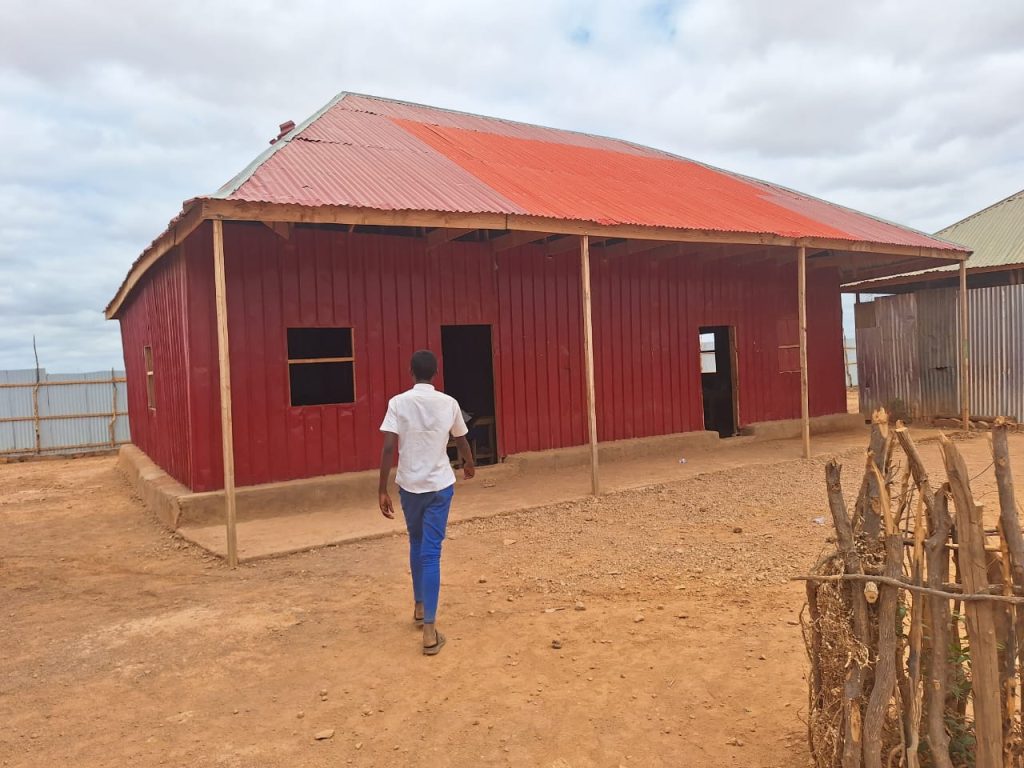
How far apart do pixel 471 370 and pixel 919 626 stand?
9805 mm

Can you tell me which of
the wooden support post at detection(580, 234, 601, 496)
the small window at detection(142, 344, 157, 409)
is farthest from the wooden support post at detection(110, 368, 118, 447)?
the wooden support post at detection(580, 234, 601, 496)

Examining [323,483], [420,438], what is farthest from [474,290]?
[420,438]

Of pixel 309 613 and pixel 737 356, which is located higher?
pixel 737 356

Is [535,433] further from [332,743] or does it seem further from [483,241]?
[332,743]

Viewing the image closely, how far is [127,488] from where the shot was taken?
36.8 feet

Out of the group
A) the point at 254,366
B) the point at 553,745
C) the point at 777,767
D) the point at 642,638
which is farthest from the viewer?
the point at 254,366

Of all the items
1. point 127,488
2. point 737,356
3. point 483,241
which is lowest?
point 127,488

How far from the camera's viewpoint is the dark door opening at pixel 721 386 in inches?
471

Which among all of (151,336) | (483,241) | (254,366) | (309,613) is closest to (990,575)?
(309,613)

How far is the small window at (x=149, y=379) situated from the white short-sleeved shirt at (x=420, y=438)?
25.6 feet

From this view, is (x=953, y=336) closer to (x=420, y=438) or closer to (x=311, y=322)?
(x=311, y=322)

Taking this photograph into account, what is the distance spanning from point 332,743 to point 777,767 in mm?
1847

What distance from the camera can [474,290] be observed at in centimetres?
937

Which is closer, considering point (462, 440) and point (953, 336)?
point (462, 440)
